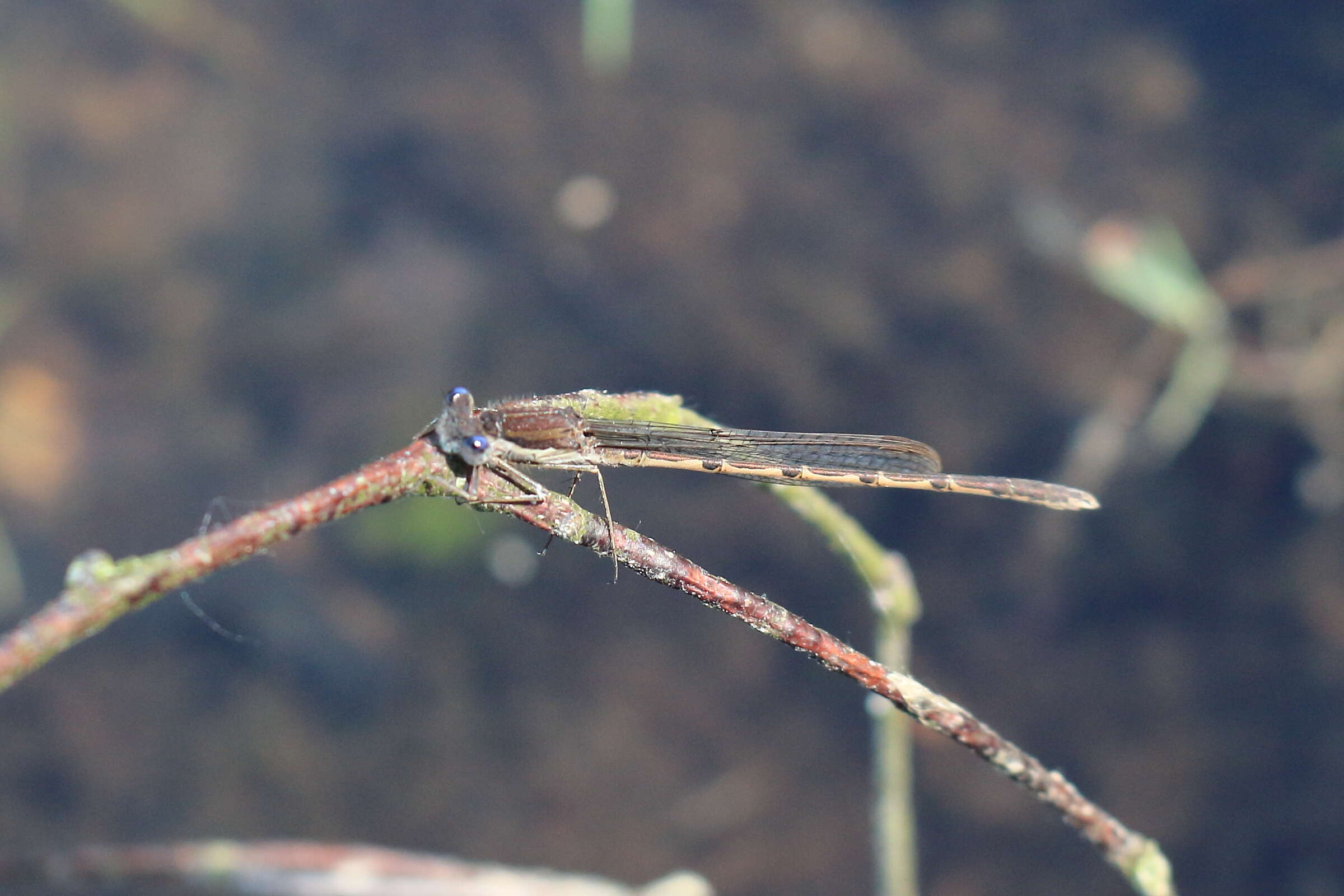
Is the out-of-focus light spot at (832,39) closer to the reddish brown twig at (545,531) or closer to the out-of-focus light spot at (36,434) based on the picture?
the out-of-focus light spot at (36,434)

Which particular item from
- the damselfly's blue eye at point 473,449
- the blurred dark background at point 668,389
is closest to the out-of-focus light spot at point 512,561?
the blurred dark background at point 668,389

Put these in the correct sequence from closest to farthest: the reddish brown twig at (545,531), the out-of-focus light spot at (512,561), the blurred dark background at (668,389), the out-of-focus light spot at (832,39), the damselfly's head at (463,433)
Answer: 1. the reddish brown twig at (545,531)
2. the damselfly's head at (463,433)
3. the blurred dark background at (668,389)
4. the out-of-focus light spot at (512,561)
5. the out-of-focus light spot at (832,39)

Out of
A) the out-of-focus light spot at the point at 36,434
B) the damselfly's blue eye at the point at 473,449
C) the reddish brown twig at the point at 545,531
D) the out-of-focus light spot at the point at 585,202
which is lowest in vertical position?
the reddish brown twig at the point at 545,531

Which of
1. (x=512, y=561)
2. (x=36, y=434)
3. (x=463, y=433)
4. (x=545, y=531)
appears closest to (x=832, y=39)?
(x=512, y=561)

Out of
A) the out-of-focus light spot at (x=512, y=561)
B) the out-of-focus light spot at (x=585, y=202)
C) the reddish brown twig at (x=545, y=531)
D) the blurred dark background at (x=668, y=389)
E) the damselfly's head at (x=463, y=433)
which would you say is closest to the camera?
the reddish brown twig at (x=545, y=531)

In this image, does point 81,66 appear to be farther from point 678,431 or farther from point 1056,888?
point 1056,888

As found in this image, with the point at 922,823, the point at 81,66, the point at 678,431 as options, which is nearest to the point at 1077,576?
the point at 922,823

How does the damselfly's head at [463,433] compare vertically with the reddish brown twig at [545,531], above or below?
above

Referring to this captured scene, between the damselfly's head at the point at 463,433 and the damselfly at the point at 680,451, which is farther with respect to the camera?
the damselfly at the point at 680,451
